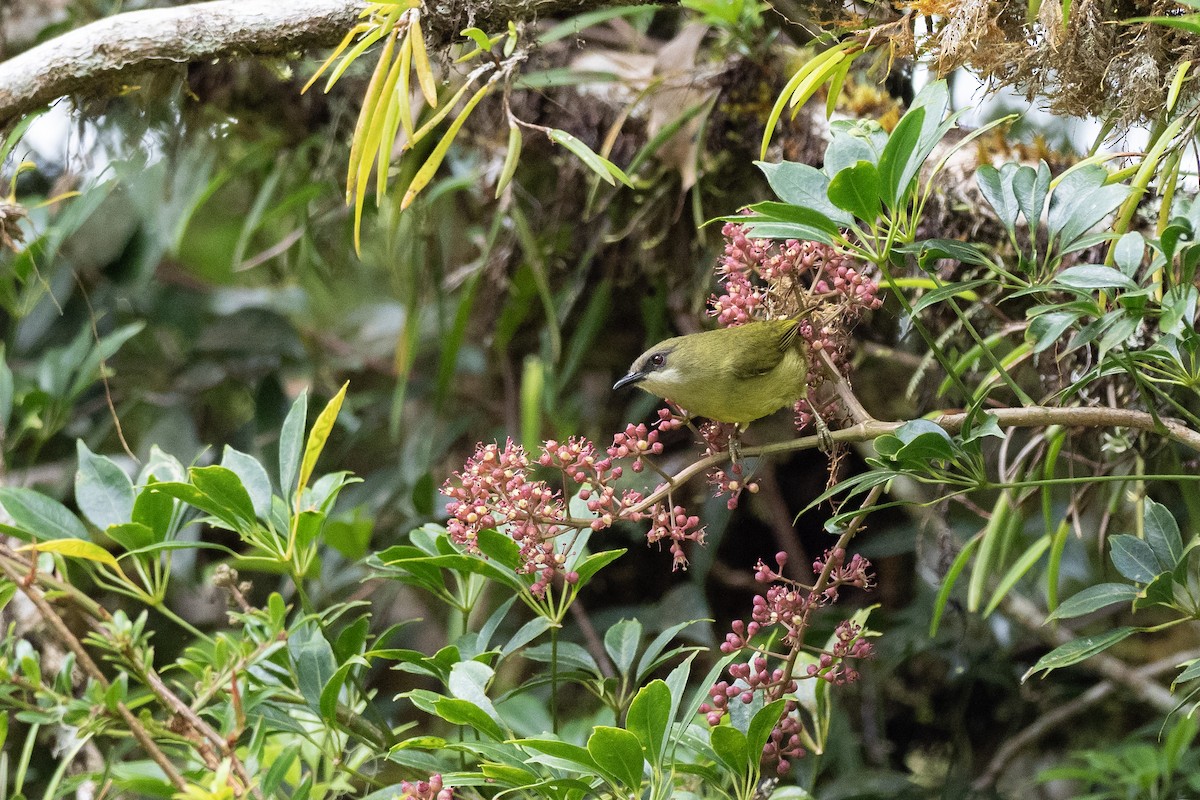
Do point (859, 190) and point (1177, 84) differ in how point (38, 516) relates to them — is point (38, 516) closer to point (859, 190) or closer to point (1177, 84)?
point (859, 190)

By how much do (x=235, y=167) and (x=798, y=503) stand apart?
180 cm

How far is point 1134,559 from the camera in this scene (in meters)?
1.21

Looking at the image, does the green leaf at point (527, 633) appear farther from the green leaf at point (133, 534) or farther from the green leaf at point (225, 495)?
the green leaf at point (133, 534)

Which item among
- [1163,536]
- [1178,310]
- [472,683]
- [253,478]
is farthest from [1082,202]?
[253,478]

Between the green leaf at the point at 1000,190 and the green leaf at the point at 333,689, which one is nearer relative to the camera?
the green leaf at the point at 1000,190

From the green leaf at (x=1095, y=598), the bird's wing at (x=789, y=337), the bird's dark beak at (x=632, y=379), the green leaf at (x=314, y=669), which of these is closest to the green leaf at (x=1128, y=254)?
the green leaf at (x=1095, y=598)

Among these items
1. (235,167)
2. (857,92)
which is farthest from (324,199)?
(857,92)

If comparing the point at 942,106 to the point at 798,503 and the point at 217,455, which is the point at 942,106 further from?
the point at 217,455

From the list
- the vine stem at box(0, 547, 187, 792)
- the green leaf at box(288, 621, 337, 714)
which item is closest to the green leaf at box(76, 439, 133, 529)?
the vine stem at box(0, 547, 187, 792)

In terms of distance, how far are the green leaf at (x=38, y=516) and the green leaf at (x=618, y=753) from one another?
807 millimetres

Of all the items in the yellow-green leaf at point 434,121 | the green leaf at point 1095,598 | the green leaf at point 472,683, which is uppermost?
the yellow-green leaf at point 434,121

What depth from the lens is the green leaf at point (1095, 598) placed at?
3.94ft

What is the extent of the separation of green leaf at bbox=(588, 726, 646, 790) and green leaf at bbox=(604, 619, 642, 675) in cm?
32

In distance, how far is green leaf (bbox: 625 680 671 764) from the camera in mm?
1062
